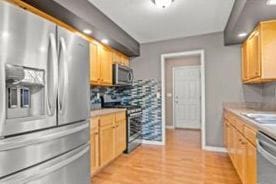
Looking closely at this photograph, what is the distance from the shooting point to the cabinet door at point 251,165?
1705mm

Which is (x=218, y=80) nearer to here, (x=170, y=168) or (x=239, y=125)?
(x=239, y=125)

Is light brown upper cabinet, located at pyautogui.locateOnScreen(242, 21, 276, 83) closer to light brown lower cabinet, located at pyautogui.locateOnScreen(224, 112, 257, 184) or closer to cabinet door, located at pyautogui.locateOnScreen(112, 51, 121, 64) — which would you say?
light brown lower cabinet, located at pyautogui.locateOnScreen(224, 112, 257, 184)

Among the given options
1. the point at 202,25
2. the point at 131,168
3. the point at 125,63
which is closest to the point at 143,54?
the point at 125,63

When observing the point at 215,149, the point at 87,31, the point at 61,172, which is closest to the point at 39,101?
the point at 61,172

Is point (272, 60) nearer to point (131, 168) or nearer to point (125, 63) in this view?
point (131, 168)

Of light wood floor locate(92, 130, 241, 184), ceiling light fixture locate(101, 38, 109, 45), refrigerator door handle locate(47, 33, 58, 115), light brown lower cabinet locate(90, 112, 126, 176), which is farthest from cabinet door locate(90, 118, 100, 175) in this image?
ceiling light fixture locate(101, 38, 109, 45)

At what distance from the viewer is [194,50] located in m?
4.00

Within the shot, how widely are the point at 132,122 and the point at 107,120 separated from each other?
102 centimetres

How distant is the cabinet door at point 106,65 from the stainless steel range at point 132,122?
0.67 meters

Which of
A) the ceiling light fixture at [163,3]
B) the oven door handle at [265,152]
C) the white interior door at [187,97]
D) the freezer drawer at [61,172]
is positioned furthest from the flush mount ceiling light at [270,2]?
the white interior door at [187,97]

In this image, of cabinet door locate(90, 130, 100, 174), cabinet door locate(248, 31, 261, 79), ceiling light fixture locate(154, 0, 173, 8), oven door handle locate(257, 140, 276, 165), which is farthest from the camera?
cabinet door locate(248, 31, 261, 79)

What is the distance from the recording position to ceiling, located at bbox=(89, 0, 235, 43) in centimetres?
255

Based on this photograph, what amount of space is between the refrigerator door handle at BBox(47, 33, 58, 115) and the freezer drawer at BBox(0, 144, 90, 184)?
371mm

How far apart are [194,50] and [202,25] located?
26.3 inches
